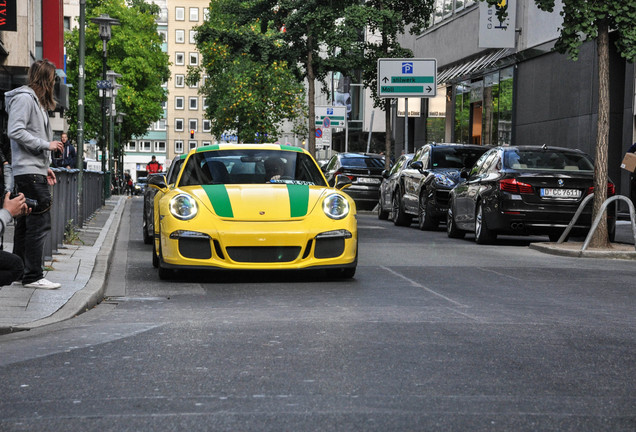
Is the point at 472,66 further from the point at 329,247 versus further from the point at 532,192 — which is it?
the point at 329,247

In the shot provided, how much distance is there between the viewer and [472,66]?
3931 centimetres

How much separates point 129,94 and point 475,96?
3891cm

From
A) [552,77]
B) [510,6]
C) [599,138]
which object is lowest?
[599,138]

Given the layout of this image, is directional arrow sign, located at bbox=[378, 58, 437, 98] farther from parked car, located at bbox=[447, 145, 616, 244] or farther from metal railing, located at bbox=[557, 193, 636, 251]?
metal railing, located at bbox=[557, 193, 636, 251]

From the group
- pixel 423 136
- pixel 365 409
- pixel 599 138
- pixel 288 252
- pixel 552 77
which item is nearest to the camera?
pixel 365 409

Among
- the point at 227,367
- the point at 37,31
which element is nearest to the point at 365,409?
the point at 227,367

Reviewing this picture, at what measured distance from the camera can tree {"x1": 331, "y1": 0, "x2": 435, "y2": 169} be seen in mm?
36531

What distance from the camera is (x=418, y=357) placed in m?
6.10

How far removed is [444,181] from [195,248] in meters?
10.9

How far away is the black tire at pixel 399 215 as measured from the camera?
23234 mm

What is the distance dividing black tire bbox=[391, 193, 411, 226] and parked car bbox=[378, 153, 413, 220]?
1.62 ft

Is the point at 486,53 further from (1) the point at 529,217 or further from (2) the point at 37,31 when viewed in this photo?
(1) the point at 529,217

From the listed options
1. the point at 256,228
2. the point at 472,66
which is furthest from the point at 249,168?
the point at 472,66

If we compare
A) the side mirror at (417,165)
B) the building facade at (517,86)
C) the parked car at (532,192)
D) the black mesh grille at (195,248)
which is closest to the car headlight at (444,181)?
the side mirror at (417,165)
